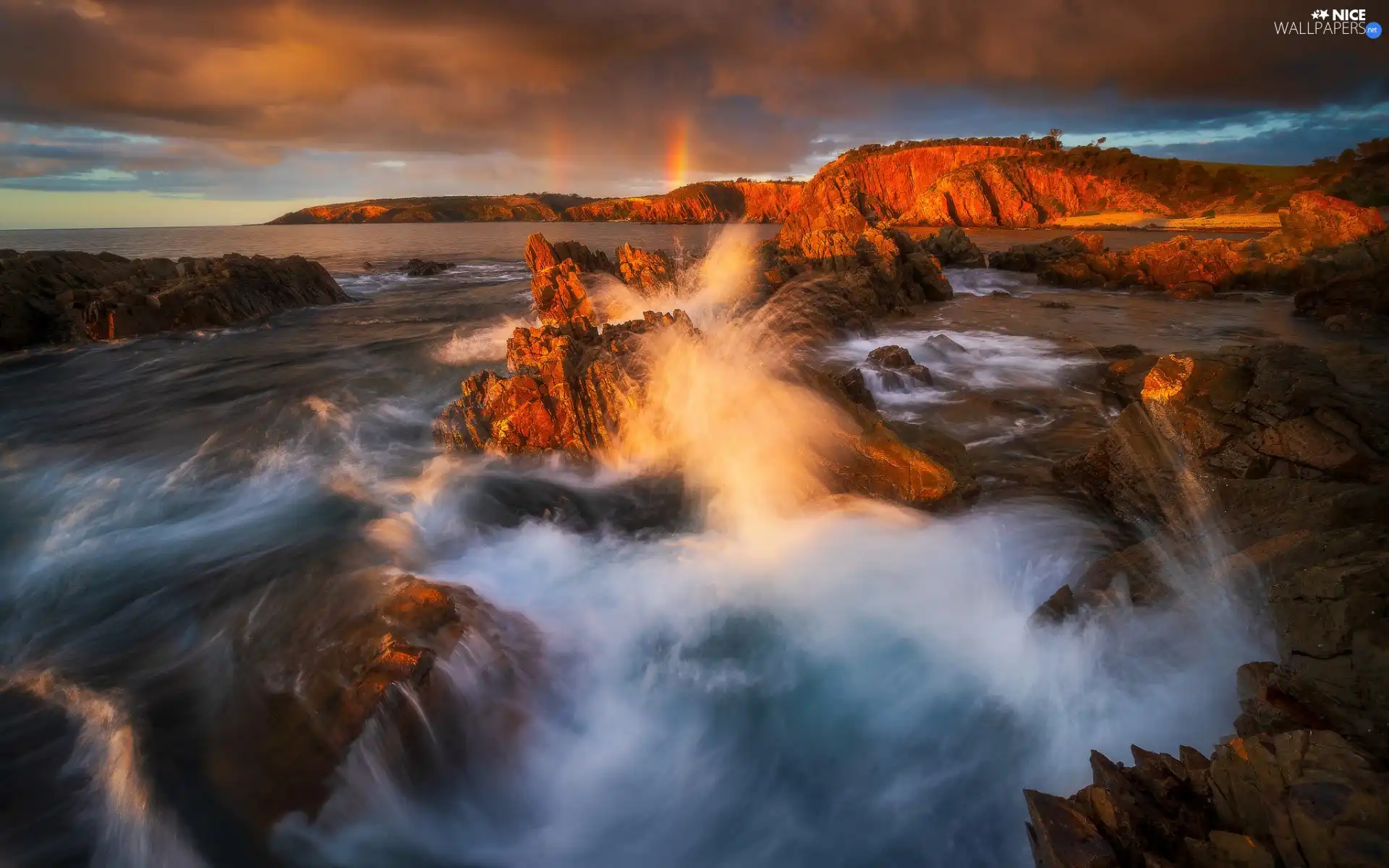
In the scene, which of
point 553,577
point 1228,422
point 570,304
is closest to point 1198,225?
point 570,304

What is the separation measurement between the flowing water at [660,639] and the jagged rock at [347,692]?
237mm

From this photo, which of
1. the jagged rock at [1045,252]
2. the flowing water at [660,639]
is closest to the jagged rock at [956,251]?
the jagged rock at [1045,252]

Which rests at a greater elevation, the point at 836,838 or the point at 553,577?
the point at 553,577

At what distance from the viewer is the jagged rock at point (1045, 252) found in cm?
3525

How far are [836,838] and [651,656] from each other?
2.54m

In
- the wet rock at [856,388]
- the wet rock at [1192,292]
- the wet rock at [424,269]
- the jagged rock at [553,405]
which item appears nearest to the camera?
the jagged rock at [553,405]

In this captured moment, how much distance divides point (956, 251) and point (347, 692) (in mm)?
45565

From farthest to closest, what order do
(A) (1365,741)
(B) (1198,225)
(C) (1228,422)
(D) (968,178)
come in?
(D) (968,178), (B) (1198,225), (C) (1228,422), (A) (1365,741)

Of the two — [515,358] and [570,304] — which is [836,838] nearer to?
[515,358]

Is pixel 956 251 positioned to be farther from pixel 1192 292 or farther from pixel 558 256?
pixel 558 256

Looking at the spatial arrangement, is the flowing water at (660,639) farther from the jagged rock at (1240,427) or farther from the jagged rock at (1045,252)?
the jagged rock at (1045,252)

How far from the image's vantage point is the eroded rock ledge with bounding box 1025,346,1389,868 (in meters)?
2.78

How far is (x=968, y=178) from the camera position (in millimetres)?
93750

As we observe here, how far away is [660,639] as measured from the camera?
696 centimetres
